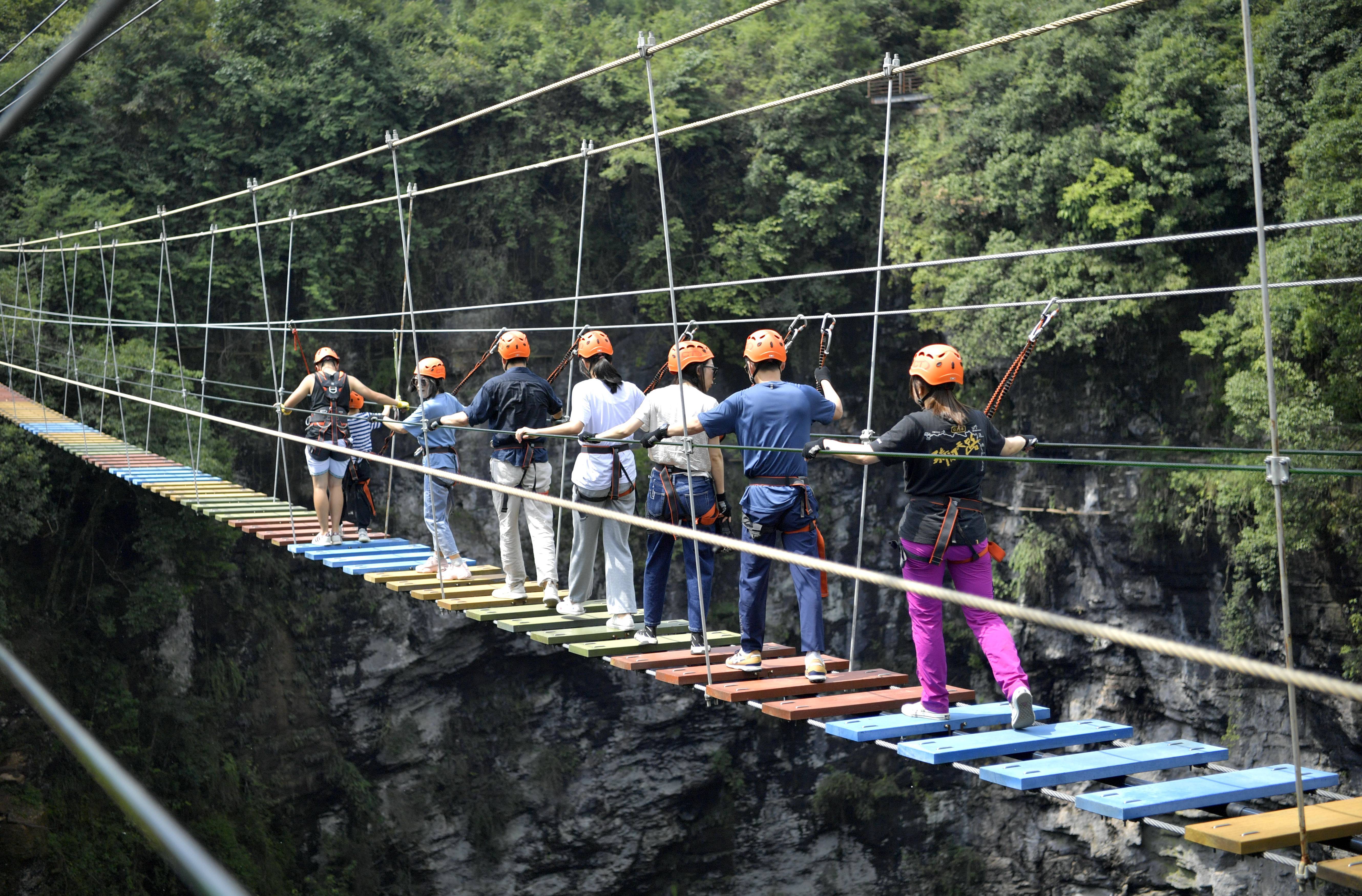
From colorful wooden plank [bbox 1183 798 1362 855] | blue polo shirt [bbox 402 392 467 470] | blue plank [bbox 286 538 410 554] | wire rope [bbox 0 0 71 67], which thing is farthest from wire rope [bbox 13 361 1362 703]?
wire rope [bbox 0 0 71 67]

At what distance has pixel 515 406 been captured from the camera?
4.53 m

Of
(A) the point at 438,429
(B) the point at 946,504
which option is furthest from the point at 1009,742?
(A) the point at 438,429

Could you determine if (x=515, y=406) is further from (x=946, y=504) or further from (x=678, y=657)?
(x=946, y=504)

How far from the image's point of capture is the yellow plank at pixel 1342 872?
2.23 m

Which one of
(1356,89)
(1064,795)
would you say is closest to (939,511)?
(1064,795)

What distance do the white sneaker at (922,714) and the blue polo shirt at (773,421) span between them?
0.76 metres

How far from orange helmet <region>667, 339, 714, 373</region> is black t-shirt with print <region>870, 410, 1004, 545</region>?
0.90 metres

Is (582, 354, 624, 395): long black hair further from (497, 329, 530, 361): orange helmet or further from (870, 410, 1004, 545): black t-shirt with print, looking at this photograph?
(870, 410, 1004, 545): black t-shirt with print

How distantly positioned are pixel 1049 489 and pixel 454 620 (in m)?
6.47

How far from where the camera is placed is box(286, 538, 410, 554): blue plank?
5.84 m

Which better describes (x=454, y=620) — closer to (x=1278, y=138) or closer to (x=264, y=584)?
(x=264, y=584)

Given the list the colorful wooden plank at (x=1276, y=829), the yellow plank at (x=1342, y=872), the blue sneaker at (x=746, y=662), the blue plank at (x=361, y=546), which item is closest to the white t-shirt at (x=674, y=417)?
the blue sneaker at (x=746, y=662)

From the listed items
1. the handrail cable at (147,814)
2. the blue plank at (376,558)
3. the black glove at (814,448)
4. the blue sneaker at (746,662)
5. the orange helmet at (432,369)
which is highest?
the orange helmet at (432,369)

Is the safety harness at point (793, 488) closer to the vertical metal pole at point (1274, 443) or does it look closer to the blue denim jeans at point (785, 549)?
the blue denim jeans at point (785, 549)
